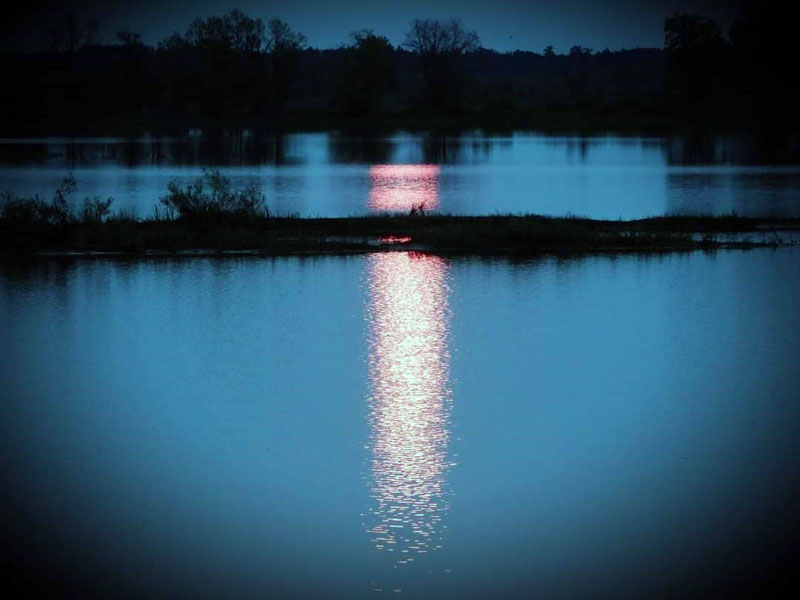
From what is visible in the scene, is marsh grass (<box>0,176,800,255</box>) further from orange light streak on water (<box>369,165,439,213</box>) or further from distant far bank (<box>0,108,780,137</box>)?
distant far bank (<box>0,108,780,137</box>)

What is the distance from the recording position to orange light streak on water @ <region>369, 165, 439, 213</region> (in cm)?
3769

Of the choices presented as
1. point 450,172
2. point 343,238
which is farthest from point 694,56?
point 343,238

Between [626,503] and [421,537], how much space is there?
1973mm

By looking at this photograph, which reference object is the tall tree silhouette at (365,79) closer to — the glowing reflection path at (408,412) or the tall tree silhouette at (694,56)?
the tall tree silhouette at (694,56)

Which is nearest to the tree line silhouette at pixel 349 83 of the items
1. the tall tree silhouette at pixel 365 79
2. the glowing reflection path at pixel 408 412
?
the tall tree silhouette at pixel 365 79

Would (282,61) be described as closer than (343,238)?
No

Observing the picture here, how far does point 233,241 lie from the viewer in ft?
84.4

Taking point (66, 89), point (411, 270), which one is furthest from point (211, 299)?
point (66, 89)

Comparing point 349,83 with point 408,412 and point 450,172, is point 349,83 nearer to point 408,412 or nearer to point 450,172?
point 450,172

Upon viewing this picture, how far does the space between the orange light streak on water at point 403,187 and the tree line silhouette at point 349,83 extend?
42.1m

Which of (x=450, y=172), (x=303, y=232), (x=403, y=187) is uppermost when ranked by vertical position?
(x=450, y=172)

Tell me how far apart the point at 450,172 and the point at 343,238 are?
29.2m

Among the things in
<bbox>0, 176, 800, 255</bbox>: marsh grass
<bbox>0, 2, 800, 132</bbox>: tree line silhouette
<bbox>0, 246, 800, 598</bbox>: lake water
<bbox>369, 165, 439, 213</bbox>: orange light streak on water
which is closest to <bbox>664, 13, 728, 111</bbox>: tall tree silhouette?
<bbox>0, 2, 800, 132</bbox>: tree line silhouette

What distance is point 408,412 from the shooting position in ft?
41.3
